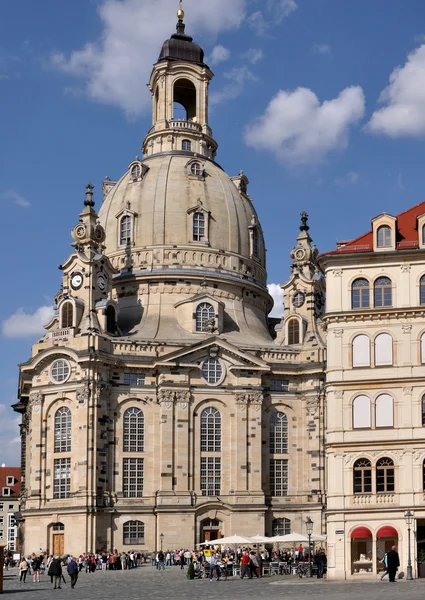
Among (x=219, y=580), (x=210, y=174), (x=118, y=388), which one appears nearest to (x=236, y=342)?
(x=118, y=388)

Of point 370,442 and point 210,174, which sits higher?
point 210,174

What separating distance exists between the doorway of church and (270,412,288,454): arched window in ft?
25.8

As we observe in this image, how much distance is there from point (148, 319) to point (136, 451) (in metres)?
12.5

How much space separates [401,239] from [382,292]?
3125mm

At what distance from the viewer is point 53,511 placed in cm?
9281

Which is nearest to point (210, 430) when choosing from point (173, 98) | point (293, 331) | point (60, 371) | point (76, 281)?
point (60, 371)

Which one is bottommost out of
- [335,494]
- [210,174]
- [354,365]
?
[335,494]

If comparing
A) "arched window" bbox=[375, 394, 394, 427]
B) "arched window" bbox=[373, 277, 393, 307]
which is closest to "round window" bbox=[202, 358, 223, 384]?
"arched window" bbox=[373, 277, 393, 307]

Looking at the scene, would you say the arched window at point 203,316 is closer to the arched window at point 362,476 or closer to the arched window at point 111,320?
the arched window at point 111,320

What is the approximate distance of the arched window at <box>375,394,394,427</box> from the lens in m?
60.9

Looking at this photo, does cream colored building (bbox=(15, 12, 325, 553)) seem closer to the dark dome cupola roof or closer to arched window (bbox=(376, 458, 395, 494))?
the dark dome cupola roof

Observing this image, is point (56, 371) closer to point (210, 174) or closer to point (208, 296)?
point (208, 296)

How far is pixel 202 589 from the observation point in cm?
5694

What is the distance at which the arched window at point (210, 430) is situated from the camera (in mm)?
96000
